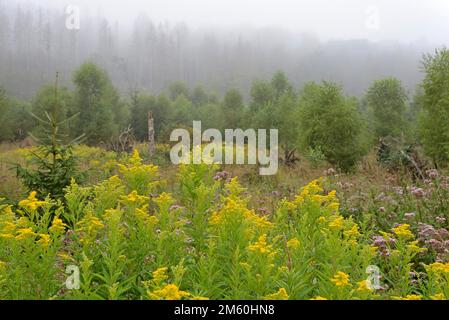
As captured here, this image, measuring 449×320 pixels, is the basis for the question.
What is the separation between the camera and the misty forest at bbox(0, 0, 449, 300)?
2416 mm

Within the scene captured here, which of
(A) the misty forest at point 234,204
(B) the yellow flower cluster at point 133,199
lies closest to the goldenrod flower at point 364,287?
(A) the misty forest at point 234,204

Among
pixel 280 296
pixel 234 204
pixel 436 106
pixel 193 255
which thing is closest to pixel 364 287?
pixel 280 296

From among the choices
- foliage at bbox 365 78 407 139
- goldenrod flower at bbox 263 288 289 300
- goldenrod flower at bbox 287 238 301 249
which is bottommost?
goldenrod flower at bbox 263 288 289 300

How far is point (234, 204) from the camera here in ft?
8.74

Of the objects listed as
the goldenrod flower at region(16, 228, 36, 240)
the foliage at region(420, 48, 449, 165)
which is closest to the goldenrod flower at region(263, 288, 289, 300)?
the goldenrod flower at region(16, 228, 36, 240)

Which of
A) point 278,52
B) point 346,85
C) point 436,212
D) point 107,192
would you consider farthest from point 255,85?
point 278,52

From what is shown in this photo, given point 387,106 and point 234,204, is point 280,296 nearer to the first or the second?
point 234,204

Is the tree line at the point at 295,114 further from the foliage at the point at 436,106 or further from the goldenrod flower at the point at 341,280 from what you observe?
the goldenrod flower at the point at 341,280

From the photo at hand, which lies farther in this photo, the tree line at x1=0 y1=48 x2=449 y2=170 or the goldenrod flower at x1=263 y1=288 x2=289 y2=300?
the tree line at x1=0 y1=48 x2=449 y2=170

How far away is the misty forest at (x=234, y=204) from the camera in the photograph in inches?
95.1

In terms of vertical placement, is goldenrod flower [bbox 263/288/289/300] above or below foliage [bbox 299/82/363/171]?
below

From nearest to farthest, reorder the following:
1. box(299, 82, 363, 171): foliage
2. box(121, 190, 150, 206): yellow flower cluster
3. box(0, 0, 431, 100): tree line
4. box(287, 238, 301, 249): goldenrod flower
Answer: box(287, 238, 301, 249): goldenrod flower, box(121, 190, 150, 206): yellow flower cluster, box(299, 82, 363, 171): foliage, box(0, 0, 431, 100): tree line

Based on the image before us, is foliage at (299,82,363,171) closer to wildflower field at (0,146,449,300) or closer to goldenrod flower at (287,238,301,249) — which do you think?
wildflower field at (0,146,449,300)

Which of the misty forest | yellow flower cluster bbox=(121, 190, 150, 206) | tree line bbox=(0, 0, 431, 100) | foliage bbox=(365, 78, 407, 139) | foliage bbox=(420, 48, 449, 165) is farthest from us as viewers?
tree line bbox=(0, 0, 431, 100)
